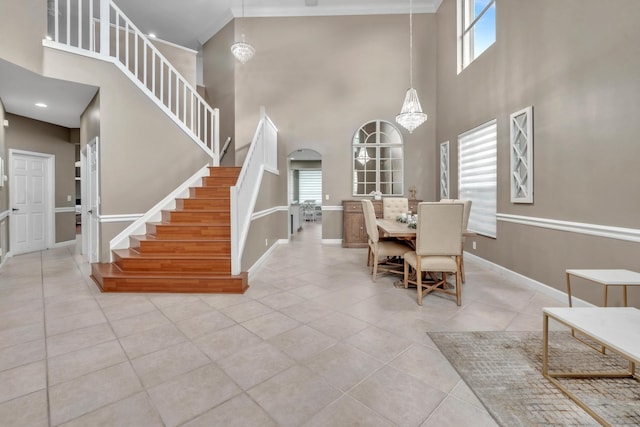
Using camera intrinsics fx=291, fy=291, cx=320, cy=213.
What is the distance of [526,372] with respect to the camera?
186cm

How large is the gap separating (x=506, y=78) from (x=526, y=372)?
3846 mm

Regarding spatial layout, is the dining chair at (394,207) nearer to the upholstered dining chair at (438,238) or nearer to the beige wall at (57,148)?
the upholstered dining chair at (438,238)

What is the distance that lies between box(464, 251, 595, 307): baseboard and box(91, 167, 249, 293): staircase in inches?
137

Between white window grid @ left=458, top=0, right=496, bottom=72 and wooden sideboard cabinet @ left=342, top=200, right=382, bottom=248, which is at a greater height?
white window grid @ left=458, top=0, right=496, bottom=72

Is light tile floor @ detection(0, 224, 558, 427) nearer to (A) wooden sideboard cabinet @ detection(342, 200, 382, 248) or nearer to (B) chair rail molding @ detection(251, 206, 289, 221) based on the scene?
(B) chair rail molding @ detection(251, 206, 289, 221)

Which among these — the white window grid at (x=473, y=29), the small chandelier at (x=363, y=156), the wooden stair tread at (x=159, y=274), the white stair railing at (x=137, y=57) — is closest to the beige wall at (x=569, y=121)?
the white window grid at (x=473, y=29)

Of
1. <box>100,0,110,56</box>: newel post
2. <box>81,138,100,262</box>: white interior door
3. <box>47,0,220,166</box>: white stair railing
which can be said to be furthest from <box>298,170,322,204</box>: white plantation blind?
Result: <box>100,0,110,56</box>: newel post

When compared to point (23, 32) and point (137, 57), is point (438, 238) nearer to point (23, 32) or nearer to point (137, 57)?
point (137, 57)

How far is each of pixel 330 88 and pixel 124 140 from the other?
4.45m

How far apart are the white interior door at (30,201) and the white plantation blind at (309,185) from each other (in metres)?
8.74

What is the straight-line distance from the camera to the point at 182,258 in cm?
362

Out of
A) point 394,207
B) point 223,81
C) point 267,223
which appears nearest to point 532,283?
point 394,207

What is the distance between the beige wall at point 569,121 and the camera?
8.14ft

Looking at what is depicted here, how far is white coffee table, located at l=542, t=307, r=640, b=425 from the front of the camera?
133 cm
